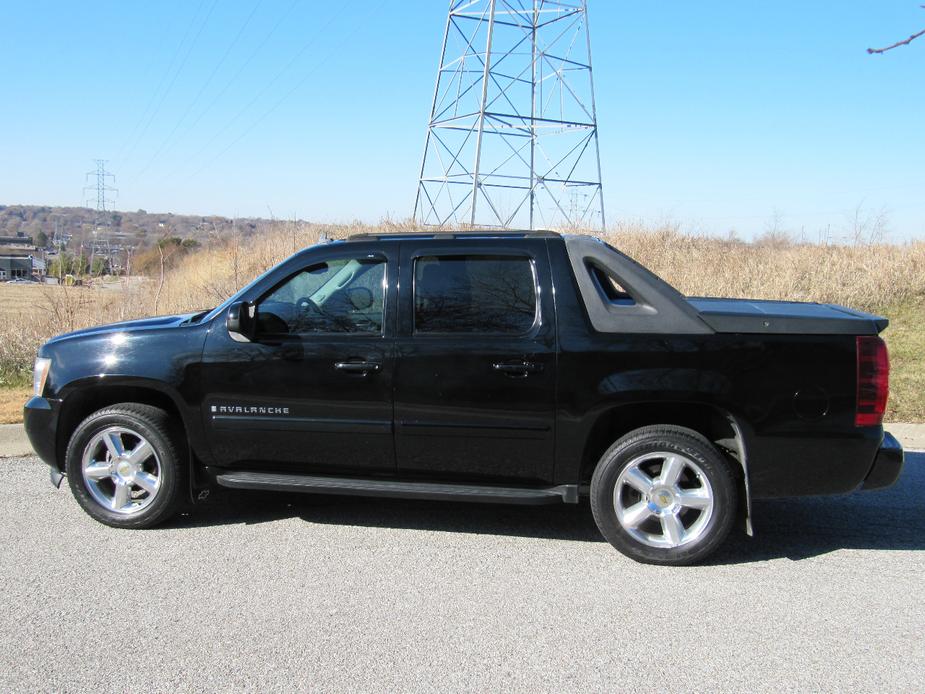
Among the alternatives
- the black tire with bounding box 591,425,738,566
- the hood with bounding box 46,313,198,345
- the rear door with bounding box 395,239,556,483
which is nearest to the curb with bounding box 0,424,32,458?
the hood with bounding box 46,313,198,345

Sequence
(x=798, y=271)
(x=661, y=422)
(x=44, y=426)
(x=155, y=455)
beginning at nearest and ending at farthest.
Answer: (x=661, y=422), (x=155, y=455), (x=44, y=426), (x=798, y=271)

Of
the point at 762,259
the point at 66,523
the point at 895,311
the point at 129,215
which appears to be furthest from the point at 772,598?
the point at 129,215

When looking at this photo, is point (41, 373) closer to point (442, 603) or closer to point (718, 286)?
point (442, 603)

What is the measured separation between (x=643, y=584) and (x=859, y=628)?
1.05 m

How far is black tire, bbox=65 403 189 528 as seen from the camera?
4.98 m

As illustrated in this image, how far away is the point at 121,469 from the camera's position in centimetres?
504

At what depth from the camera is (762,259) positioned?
48.5ft

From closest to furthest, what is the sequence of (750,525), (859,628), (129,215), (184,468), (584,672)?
1. (584,672)
2. (859,628)
3. (750,525)
4. (184,468)
5. (129,215)

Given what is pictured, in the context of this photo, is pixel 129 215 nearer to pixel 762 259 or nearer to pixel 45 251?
pixel 45 251

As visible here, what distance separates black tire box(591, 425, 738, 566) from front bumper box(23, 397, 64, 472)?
349 cm

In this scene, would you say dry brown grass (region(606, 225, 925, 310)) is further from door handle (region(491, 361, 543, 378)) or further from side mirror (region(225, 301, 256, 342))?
side mirror (region(225, 301, 256, 342))

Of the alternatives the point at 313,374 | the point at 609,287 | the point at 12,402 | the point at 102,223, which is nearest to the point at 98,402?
the point at 313,374

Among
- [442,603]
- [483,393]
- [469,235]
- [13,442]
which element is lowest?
[442,603]

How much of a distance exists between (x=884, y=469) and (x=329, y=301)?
340 cm
